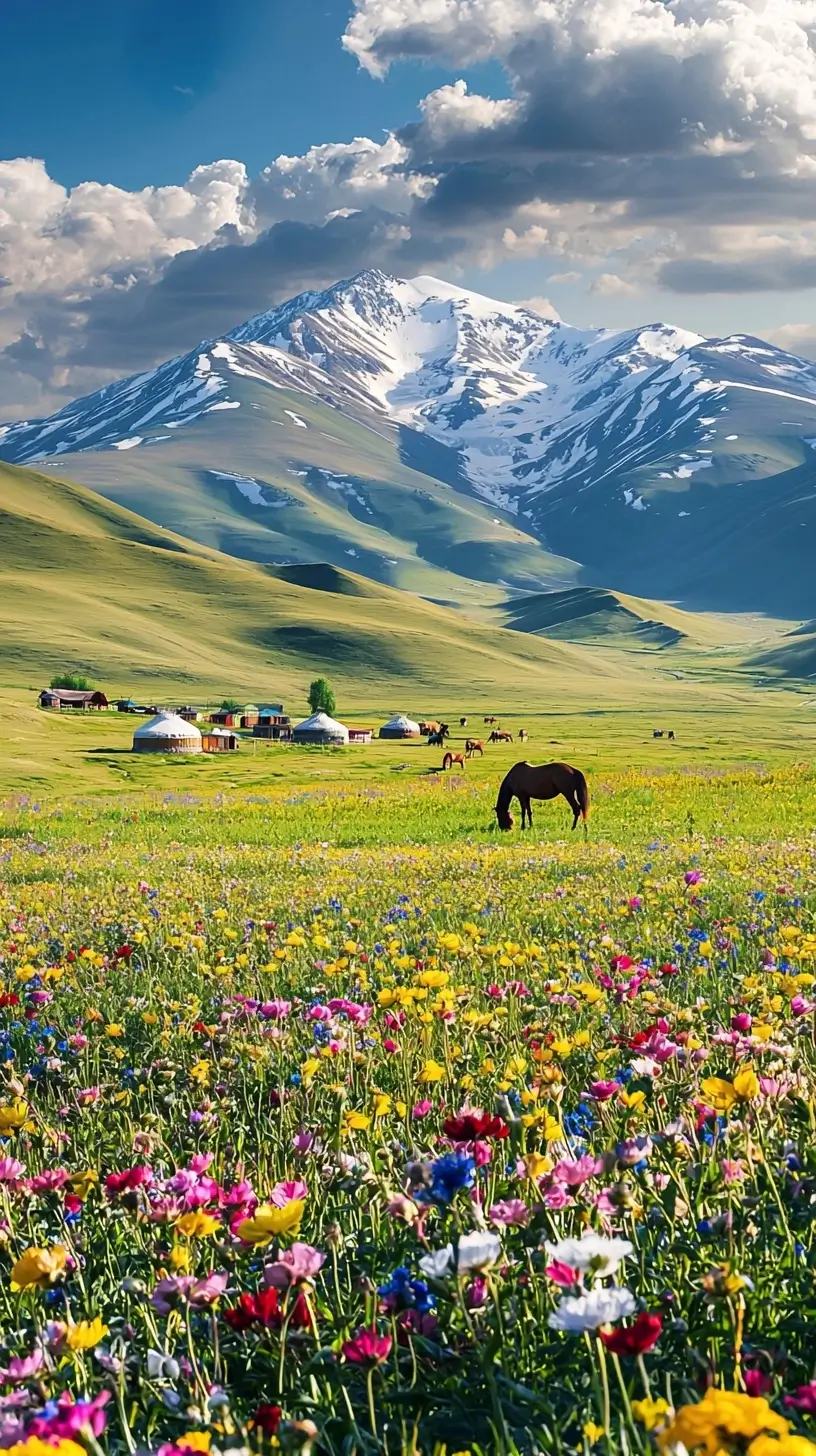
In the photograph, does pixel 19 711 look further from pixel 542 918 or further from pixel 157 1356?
pixel 157 1356

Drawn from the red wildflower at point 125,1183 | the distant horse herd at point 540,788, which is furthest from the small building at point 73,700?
the red wildflower at point 125,1183

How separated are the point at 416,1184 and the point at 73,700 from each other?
179 metres

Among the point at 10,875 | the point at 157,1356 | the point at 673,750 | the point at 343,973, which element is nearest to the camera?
the point at 157,1356

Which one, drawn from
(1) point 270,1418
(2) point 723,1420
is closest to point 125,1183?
(1) point 270,1418

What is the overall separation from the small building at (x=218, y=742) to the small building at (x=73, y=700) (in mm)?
52853

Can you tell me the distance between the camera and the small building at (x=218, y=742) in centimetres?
11456

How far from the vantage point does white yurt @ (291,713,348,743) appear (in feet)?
427

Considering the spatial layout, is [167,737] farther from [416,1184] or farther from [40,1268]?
[40,1268]

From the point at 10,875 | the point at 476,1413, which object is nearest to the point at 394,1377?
the point at 476,1413

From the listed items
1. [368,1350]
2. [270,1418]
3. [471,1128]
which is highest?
[471,1128]

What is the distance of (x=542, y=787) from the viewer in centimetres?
3391

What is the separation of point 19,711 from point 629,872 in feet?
351

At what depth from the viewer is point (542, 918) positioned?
12.5 metres

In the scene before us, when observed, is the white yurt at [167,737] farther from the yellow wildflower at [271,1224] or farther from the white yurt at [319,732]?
the yellow wildflower at [271,1224]
